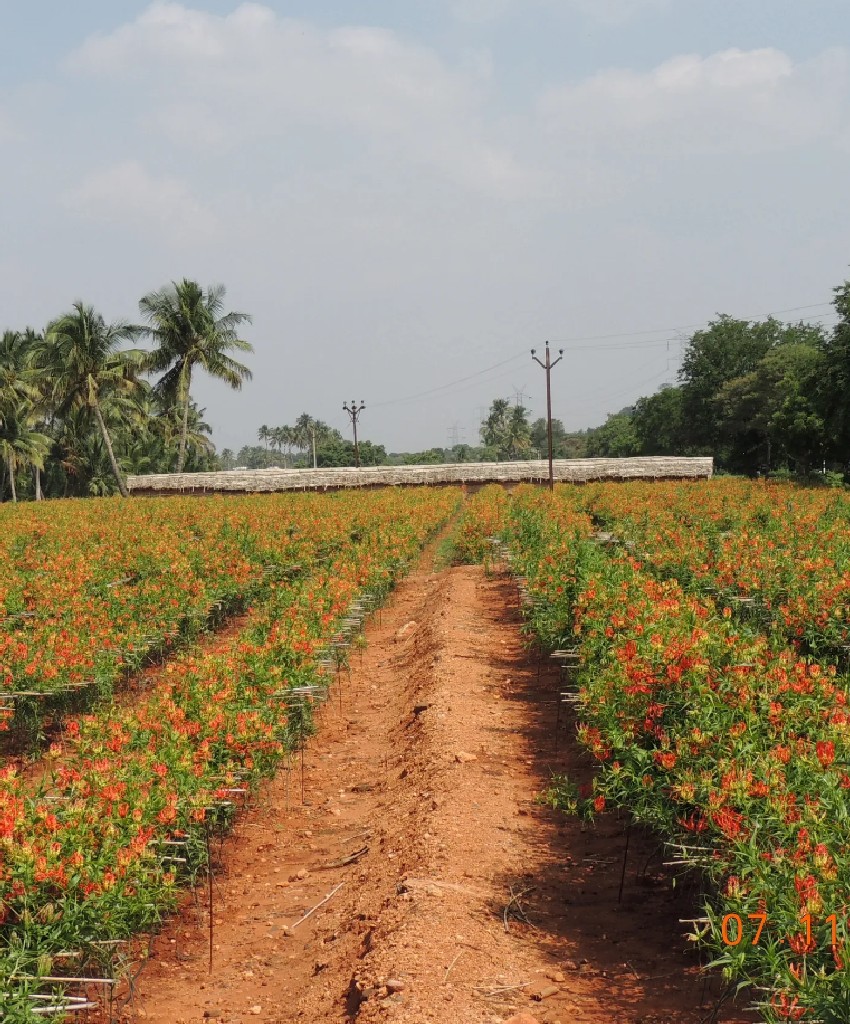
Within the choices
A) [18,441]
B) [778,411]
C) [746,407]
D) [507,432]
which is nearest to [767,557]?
[778,411]

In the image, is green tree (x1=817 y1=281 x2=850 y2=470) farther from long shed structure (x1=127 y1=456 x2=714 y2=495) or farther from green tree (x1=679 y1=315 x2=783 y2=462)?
green tree (x1=679 y1=315 x2=783 y2=462)

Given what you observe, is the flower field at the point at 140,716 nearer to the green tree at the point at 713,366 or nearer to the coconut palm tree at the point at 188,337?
the coconut palm tree at the point at 188,337

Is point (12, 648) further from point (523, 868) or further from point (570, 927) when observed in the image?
point (570, 927)

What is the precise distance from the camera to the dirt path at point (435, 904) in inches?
166

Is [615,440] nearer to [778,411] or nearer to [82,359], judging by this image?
[778,411]

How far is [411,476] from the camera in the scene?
1678 inches

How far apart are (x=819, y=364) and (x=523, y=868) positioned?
33.0m

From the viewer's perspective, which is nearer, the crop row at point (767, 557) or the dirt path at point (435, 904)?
the dirt path at point (435, 904)

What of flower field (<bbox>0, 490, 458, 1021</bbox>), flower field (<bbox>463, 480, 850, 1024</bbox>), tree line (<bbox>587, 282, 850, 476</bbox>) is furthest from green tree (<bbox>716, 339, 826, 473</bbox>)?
flower field (<bbox>463, 480, 850, 1024</bbox>)

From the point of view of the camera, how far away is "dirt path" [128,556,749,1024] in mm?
4211

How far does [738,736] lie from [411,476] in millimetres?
38100

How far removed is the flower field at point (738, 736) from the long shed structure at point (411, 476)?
31.5m

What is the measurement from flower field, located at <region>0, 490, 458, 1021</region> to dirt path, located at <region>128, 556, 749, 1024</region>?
1.57 feet
